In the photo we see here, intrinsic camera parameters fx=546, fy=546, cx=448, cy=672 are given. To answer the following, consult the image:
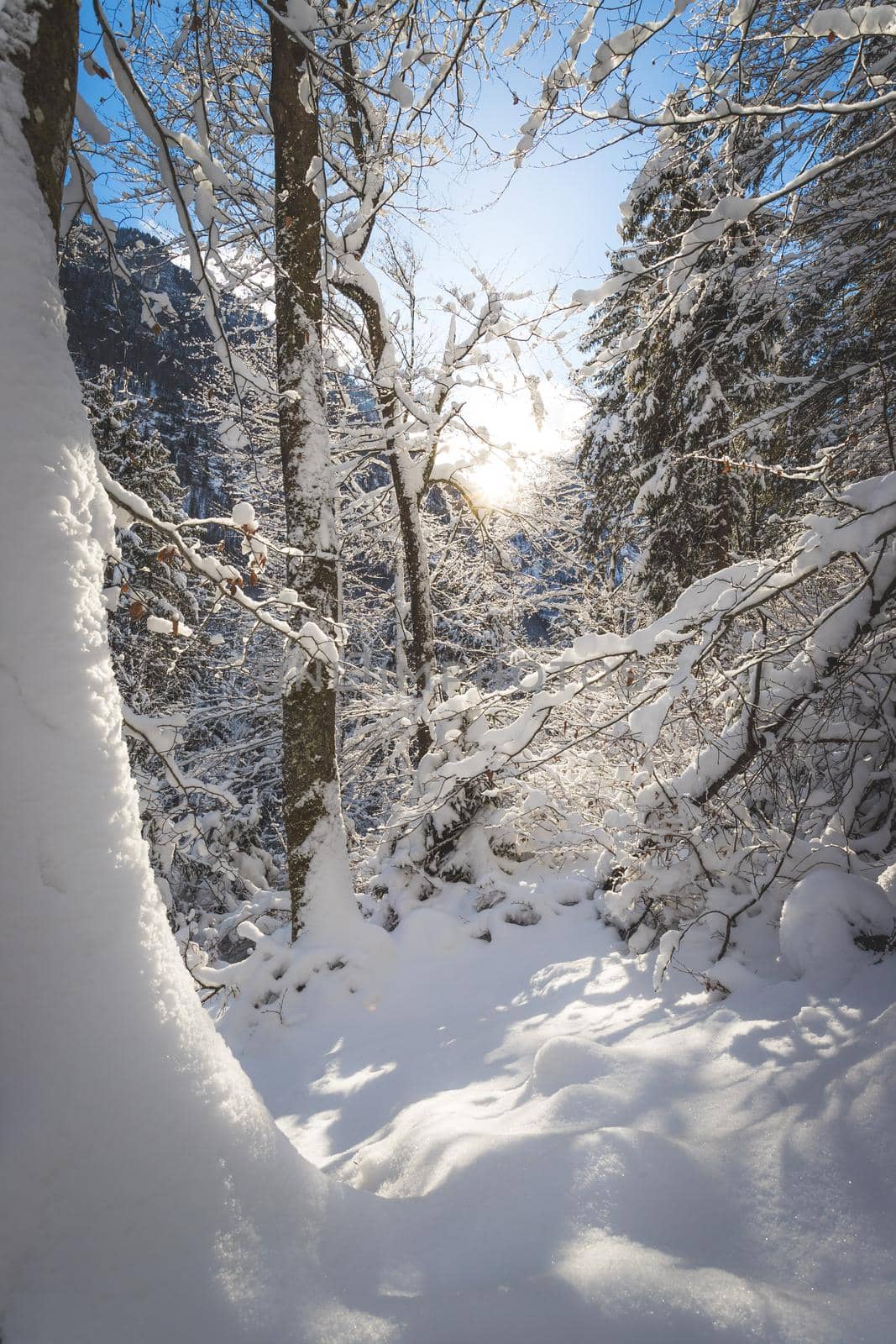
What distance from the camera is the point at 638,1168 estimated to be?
1.32 metres

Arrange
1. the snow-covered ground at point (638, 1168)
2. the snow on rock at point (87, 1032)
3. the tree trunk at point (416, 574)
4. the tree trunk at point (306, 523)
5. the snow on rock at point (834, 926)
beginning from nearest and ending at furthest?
the snow on rock at point (87, 1032) < the snow-covered ground at point (638, 1168) < the snow on rock at point (834, 926) < the tree trunk at point (306, 523) < the tree trunk at point (416, 574)

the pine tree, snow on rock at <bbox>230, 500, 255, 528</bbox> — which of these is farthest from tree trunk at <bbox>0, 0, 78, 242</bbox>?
the pine tree

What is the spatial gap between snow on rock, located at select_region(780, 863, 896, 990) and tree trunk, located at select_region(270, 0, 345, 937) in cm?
313

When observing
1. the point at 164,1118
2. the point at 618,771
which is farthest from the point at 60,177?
the point at 618,771

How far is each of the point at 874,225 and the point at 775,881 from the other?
4.79 metres

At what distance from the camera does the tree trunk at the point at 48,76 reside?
1.22 meters

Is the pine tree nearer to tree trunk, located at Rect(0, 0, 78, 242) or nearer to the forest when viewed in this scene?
the forest

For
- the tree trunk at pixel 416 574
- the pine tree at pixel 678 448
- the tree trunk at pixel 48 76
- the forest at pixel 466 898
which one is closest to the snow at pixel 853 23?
the forest at pixel 466 898

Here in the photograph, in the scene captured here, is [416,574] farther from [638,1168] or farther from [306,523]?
[638,1168]

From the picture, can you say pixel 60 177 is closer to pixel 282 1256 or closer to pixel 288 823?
pixel 282 1256

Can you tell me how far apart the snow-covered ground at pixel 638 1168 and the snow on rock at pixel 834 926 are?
57 mm

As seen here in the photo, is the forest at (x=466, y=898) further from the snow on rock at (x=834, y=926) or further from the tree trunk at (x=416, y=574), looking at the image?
the tree trunk at (x=416, y=574)

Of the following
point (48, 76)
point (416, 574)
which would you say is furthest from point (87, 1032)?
point (416, 574)

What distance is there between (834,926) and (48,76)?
358 cm
